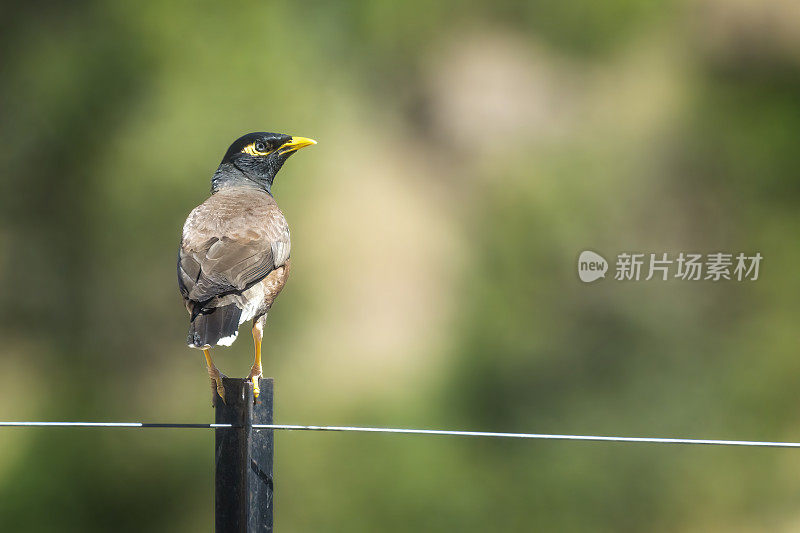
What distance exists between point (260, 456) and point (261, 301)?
52 centimetres

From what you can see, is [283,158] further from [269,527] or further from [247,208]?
[269,527]

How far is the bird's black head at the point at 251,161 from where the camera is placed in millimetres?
2291

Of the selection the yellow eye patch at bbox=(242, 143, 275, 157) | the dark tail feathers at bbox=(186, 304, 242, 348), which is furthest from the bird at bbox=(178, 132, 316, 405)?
the yellow eye patch at bbox=(242, 143, 275, 157)

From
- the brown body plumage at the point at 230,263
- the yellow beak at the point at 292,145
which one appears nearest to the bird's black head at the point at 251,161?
the yellow beak at the point at 292,145

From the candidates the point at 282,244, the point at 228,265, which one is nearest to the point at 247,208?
the point at 282,244

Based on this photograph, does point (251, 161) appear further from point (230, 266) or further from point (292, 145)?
point (230, 266)

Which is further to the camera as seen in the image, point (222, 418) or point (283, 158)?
point (283, 158)

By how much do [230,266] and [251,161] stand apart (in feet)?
2.06

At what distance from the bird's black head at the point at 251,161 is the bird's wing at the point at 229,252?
311 millimetres

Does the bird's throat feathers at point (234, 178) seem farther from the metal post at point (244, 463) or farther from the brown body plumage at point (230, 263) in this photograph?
the metal post at point (244, 463)

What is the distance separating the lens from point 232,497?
1.38m

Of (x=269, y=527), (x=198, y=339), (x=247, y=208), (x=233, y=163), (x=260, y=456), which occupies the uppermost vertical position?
(x=233, y=163)

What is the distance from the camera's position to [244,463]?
1.35 meters

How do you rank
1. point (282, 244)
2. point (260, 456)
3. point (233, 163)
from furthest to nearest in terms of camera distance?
point (233, 163) < point (282, 244) < point (260, 456)
